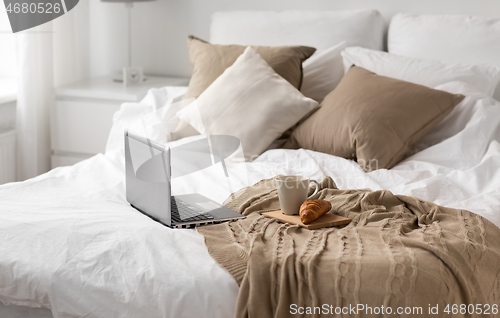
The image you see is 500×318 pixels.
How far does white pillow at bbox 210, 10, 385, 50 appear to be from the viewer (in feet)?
8.43

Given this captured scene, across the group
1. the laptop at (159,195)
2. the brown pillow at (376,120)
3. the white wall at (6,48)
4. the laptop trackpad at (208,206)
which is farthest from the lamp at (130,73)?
the laptop trackpad at (208,206)

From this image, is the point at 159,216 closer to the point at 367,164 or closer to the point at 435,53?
the point at 367,164

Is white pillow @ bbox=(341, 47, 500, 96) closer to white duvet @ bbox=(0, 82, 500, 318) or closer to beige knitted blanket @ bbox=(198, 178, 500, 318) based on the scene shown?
white duvet @ bbox=(0, 82, 500, 318)

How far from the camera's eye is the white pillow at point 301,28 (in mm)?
2568

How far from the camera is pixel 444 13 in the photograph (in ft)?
8.51

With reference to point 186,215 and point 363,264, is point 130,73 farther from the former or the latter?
point 363,264

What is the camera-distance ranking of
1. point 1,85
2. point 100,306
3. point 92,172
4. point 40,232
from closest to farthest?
point 100,306, point 40,232, point 92,172, point 1,85

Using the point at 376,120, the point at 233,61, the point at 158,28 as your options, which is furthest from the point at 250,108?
the point at 158,28

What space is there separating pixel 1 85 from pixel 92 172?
1371 millimetres

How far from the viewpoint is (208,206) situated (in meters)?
1.44

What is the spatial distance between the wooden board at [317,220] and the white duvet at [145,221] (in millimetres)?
225

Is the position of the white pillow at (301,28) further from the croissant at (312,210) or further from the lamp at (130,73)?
the croissant at (312,210)

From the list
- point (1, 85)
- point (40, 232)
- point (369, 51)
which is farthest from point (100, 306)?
point (1, 85)

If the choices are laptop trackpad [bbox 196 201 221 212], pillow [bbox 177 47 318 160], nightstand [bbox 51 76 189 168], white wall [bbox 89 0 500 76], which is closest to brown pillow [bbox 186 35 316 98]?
pillow [bbox 177 47 318 160]
